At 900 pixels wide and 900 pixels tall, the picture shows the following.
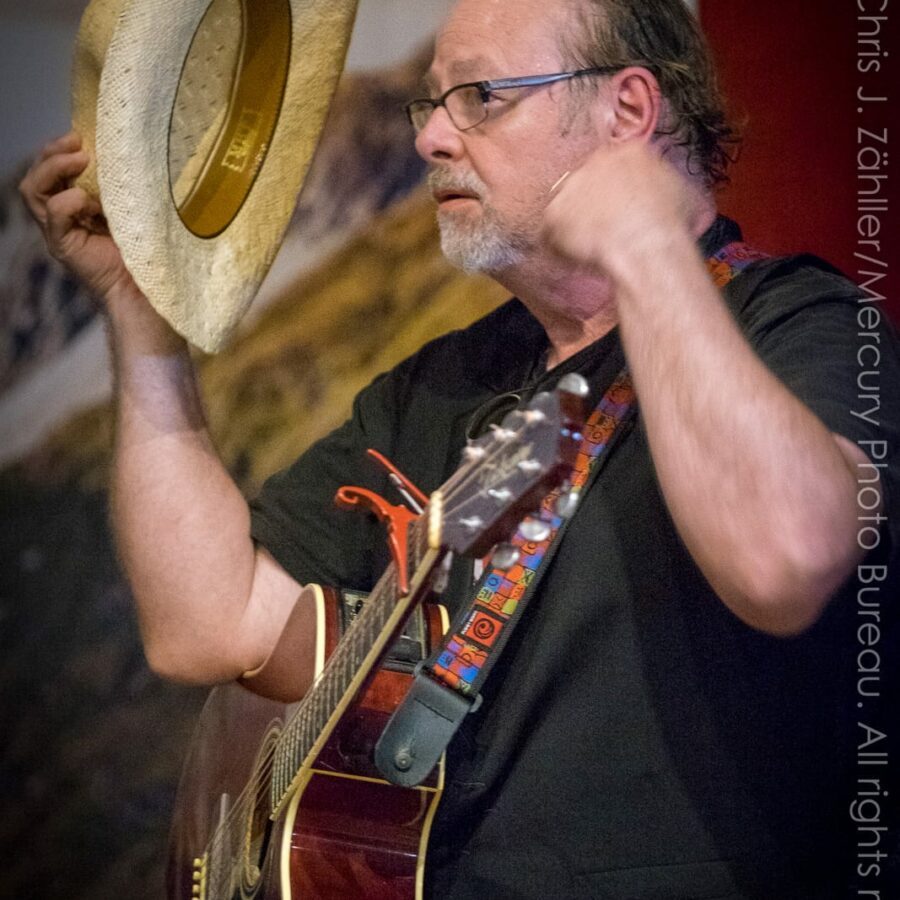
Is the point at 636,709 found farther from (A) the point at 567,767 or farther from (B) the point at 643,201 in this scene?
(B) the point at 643,201

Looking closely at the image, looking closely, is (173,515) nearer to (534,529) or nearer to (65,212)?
(65,212)

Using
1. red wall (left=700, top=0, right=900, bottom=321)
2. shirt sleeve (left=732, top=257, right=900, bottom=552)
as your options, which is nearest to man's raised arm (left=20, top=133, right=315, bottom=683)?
shirt sleeve (left=732, top=257, right=900, bottom=552)

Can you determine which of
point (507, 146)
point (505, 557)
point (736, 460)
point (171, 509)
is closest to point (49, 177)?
point (171, 509)

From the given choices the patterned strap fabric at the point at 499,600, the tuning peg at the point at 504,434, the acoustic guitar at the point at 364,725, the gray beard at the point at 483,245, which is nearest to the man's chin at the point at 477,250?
the gray beard at the point at 483,245

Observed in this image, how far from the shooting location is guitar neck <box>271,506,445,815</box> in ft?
3.53

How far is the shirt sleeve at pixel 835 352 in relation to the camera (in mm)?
1060

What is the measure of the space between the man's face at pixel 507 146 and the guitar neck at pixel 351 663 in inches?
16.5

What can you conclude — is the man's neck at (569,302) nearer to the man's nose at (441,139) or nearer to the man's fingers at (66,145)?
the man's nose at (441,139)

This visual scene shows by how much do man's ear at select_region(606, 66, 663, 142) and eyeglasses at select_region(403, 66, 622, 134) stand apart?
0.06 ft

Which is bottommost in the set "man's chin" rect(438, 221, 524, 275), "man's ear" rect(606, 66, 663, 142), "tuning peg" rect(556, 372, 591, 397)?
"tuning peg" rect(556, 372, 591, 397)

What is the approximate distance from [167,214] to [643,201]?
1.70ft

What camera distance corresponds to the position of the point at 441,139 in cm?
144

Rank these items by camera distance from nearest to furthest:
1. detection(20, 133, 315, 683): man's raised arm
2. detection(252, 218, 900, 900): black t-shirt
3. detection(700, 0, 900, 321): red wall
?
detection(252, 218, 900, 900): black t-shirt, detection(20, 133, 315, 683): man's raised arm, detection(700, 0, 900, 321): red wall

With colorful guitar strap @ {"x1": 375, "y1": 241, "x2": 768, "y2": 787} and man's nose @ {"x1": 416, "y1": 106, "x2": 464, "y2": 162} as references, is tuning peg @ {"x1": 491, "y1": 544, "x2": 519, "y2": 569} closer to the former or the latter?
colorful guitar strap @ {"x1": 375, "y1": 241, "x2": 768, "y2": 787}
